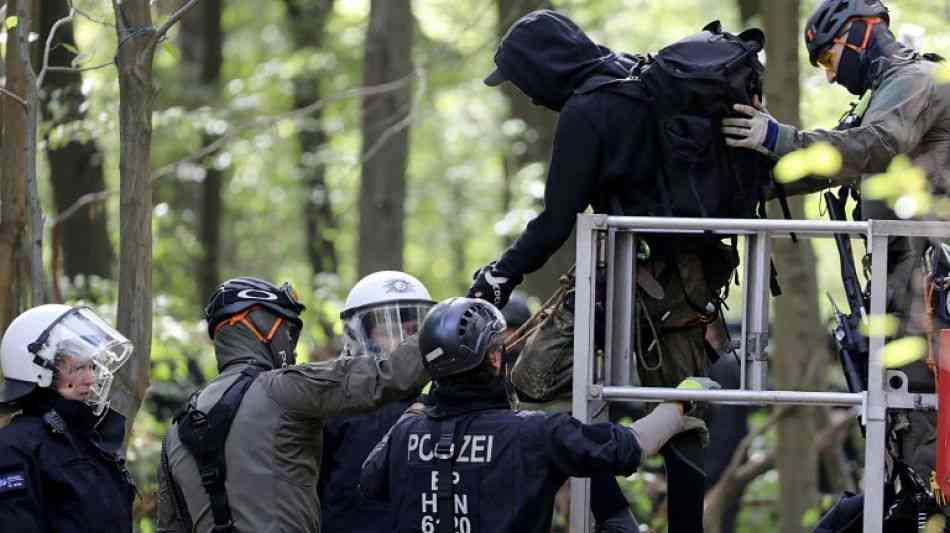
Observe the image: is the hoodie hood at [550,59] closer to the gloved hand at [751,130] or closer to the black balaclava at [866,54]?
the gloved hand at [751,130]

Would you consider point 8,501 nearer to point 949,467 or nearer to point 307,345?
point 949,467

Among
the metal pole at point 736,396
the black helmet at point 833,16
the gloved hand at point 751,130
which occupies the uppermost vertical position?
the black helmet at point 833,16

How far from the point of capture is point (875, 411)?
5.75m

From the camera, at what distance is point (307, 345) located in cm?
1316

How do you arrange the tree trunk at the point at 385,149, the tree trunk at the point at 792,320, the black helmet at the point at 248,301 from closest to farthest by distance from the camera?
the black helmet at the point at 248,301
the tree trunk at the point at 792,320
the tree trunk at the point at 385,149

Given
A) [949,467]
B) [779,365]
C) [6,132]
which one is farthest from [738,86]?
[779,365]

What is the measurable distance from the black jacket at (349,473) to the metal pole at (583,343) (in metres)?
1.05

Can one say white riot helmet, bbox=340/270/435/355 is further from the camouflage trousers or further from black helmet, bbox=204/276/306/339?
the camouflage trousers

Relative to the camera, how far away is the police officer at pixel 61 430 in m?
5.44

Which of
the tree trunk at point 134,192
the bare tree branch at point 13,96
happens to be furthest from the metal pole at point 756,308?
the bare tree branch at point 13,96

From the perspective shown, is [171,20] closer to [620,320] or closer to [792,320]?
[620,320]

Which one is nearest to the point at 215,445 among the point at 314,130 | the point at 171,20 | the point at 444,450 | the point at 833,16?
the point at 444,450

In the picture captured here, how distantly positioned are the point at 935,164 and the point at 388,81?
7972 millimetres

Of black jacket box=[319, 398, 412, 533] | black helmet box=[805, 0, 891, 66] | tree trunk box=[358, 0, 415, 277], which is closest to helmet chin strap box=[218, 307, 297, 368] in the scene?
black jacket box=[319, 398, 412, 533]
